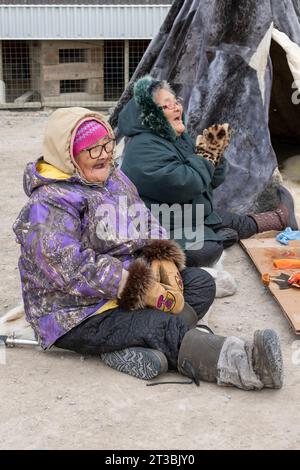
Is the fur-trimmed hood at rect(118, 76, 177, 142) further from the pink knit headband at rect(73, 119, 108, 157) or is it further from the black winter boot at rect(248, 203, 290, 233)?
the black winter boot at rect(248, 203, 290, 233)

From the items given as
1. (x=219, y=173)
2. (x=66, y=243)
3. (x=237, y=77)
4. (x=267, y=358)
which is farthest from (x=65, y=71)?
(x=267, y=358)

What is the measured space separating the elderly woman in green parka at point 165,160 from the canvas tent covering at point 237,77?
1.05 meters

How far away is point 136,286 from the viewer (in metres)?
Answer: 3.43

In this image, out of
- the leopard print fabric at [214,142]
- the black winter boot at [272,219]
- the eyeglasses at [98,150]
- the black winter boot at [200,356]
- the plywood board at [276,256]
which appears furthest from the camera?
the black winter boot at [272,219]

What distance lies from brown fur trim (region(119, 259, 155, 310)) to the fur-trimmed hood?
1.22 metres

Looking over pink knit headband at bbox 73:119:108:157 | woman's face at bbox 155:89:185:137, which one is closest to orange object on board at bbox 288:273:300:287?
woman's face at bbox 155:89:185:137

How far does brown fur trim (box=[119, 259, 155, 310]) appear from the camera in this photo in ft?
11.3

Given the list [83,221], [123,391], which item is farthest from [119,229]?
[123,391]

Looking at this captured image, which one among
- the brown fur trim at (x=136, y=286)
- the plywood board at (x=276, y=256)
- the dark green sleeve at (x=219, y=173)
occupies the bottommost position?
the plywood board at (x=276, y=256)

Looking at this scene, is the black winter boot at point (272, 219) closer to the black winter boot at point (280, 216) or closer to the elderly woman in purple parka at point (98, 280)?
the black winter boot at point (280, 216)

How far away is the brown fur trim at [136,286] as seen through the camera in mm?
3432

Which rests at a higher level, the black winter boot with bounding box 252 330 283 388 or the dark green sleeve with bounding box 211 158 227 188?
the dark green sleeve with bounding box 211 158 227 188

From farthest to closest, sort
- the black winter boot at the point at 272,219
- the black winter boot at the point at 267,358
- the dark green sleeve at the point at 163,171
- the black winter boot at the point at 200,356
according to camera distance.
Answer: the black winter boot at the point at 272,219
the dark green sleeve at the point at 163,171
the black winter boot at the point at 200,356
the black winter boot at the point at 267,358

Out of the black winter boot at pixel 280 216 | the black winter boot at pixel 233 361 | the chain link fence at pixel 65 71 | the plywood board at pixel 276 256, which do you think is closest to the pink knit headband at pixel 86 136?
the black winter boot at pixel 233 361
